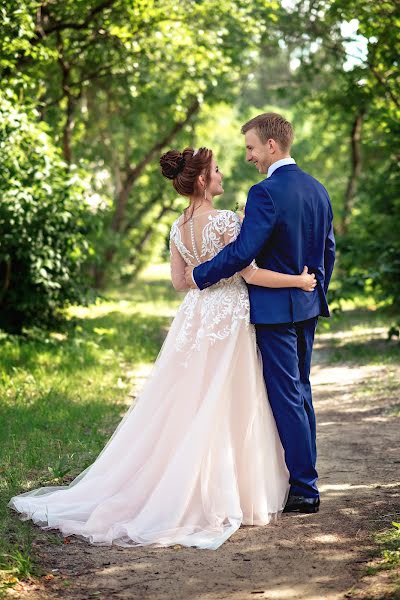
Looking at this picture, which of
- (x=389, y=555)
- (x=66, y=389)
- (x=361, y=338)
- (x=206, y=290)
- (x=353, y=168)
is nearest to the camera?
(x=389, y=555)

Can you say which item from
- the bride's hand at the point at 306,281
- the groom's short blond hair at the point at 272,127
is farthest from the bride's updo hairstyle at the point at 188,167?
the bride's hand at the point at 306,281

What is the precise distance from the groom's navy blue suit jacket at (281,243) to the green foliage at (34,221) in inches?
204

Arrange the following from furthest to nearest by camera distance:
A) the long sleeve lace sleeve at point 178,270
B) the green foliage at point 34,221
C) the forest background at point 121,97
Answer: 1. the forest background at point 121,97
2. the green foliage at point 34,221
3. the long sleeve lace sleeve at point 178,270

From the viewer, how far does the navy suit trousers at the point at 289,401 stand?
5.08 metres

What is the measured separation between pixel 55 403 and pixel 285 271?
3.79 meters

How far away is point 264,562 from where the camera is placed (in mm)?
4340

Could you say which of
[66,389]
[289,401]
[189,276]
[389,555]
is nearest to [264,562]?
[389,555]

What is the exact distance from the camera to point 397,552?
4285 mm

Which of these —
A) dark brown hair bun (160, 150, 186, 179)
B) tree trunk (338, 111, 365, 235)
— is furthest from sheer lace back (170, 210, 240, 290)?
tree trunk (338, 111, 365, 235)

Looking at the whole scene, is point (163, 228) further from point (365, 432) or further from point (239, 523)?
point (239, 523)

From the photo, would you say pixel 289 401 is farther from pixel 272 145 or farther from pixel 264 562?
pixel 272 145

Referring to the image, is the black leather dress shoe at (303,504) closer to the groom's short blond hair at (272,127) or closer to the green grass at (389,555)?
the green grass at (389,555)

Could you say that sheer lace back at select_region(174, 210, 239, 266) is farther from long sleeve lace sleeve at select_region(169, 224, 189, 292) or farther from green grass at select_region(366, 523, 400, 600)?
green grass at select_region(366, 523, 400, 600)

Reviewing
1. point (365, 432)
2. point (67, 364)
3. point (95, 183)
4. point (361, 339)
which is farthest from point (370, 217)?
point (365, 432)
